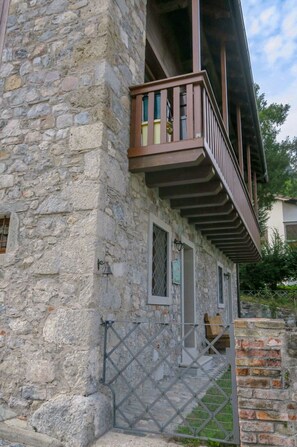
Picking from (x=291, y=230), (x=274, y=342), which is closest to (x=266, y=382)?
(x=274, y=342)

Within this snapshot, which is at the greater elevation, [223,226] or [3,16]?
[3,16]

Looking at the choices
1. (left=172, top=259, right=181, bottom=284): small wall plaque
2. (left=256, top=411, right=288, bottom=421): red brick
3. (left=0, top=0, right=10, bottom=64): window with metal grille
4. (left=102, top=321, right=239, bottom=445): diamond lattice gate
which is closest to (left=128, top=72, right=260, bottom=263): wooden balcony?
(left=172, top=259, right=181, bottom=284): small wall plaque

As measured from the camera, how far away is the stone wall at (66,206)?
3059 mm

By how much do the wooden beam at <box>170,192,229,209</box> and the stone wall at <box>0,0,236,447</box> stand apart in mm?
951

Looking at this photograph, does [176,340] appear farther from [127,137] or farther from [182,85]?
[182,85]

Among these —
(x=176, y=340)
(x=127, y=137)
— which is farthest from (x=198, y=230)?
(x=127, y=137)

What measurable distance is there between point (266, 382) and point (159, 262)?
2.68 m

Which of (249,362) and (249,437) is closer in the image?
(249,437)

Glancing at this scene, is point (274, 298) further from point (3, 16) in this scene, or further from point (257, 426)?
point (3, 16)

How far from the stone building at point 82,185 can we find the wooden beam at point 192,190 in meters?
0.02

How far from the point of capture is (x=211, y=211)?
18.3ft

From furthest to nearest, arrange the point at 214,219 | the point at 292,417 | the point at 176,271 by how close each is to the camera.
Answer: the point at 214,219 → the point at 176,271 → the point at 292,417

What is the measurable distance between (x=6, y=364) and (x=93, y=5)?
3.94 meters

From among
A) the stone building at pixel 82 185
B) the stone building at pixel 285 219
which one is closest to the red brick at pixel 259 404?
the stone building at pixel 82 185
